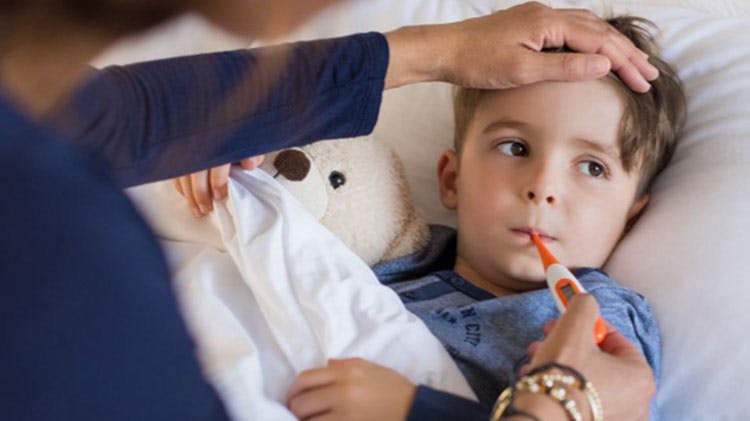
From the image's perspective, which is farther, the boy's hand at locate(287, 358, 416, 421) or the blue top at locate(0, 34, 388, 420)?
the boy's hand at locate(287, 358, 416, 421)

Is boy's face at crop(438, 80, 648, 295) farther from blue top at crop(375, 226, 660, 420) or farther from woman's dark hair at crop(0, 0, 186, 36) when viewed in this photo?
woman's dark hair at crop(0, 0, 186, 36)

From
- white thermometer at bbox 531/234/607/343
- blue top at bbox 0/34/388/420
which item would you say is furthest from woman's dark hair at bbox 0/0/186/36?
white thermometer at bbox 531/234/607/343

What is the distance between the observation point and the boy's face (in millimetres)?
1150

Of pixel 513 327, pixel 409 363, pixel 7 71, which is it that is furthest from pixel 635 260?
pixel 7 71

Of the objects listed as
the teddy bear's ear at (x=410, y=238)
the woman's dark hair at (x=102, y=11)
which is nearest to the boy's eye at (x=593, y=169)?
the teddy bear's ear at (x=410, y=238)

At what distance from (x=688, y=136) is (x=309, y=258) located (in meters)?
0.54

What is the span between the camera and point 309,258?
1047 millimetres

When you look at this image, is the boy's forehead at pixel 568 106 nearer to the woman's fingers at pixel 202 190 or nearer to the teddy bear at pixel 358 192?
the teddy bear at pixel 358 192

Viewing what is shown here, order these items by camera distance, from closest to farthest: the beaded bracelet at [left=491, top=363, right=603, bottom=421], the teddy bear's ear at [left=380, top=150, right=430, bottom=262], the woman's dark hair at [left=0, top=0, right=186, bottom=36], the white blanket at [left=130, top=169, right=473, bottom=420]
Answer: the woman's dark hair at [left=0, top=0, right=186, bottom=36] → the beaded bracelet at [left=491, top=363, right=603, bottom=421] → the white blanket at [left=130, top=169, right=473, bottom=420] → the teddy bear's ear at [left=380, top=150, right=430, bottom=262]

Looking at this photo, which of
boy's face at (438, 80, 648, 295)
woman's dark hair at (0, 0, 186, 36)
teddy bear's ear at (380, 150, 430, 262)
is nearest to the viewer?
woman's dark hair at (0, 0, 186, 36)

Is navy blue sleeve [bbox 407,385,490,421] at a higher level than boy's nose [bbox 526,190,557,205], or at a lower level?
lower

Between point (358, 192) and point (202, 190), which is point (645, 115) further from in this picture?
point (202, 190)

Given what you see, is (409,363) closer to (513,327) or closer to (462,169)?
(513,327)

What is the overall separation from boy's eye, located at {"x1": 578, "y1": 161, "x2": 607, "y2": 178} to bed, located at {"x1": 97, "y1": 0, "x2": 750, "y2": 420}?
0.27 ft
